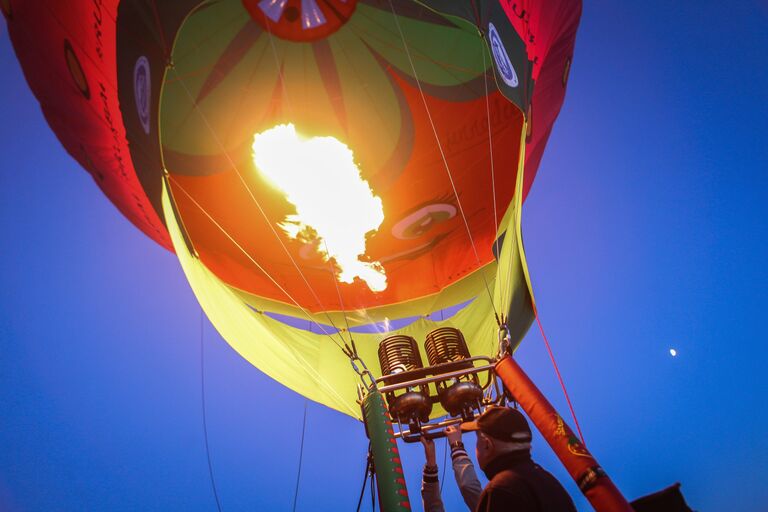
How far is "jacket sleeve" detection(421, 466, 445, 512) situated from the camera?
2.03 meters

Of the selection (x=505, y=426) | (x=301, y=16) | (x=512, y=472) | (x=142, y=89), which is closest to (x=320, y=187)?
(x=301, y=16)

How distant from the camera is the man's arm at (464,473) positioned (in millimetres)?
1994

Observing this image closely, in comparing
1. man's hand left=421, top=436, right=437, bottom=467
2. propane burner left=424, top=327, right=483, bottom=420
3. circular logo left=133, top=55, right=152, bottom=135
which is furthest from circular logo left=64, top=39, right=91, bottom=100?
man's hand left=421, top=436, right=437, bottom=467

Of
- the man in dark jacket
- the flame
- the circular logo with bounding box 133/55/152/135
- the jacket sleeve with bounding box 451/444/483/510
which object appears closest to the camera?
the man in dark jacket

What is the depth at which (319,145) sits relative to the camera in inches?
148

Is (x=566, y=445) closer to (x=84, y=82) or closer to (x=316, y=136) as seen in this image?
(x=316, y=136)

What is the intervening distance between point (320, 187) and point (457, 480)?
2.47m

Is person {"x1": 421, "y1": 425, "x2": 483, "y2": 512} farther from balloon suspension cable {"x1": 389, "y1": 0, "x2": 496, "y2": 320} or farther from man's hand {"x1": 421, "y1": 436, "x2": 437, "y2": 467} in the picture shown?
balloon suspension cable {"x1": 389, "y1": 0, "x2": 496, "y2": 320}

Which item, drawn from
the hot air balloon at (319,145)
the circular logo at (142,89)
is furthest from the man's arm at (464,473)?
the circular logo at (142,89)

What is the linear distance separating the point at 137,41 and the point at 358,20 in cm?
159

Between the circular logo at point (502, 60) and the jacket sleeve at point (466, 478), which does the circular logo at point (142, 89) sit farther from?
the jacket sleeve at point (466, 478)

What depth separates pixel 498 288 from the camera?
3605 mm

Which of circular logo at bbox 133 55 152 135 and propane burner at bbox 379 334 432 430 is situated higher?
circular logo at bbox 133 55 152 135

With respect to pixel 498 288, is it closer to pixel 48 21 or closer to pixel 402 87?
pixel 402 87
